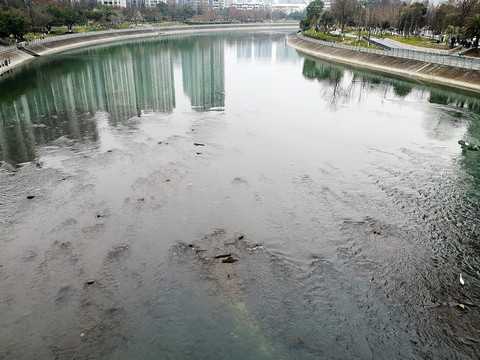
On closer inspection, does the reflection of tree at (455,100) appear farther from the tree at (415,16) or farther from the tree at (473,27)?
the tree at (415,16)

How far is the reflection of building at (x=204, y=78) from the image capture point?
33.0 m

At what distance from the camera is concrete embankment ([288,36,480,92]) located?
128 feet

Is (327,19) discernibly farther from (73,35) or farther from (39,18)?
(39,18)

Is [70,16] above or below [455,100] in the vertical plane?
above

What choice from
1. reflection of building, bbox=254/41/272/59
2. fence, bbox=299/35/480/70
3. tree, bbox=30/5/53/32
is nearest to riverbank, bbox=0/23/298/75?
tree, bbox=30/5/53/32

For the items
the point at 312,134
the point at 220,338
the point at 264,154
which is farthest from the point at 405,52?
the point at 220,338

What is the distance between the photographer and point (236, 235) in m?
13.5

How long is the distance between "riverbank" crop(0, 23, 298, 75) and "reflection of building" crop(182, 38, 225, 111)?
75.6 feet

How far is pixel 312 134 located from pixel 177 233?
13.9 m

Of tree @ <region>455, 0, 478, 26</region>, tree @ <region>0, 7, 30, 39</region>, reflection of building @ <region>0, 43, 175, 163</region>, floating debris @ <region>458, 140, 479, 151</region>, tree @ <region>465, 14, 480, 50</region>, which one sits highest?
tree @ <region>455, 0, 478, 26</region>

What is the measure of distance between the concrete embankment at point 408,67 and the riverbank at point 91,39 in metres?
48.6

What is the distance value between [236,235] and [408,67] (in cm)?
4334

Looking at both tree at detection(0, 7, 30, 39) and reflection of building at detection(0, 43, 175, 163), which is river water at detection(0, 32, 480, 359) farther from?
tree at detection(0, 7, 30, 39)

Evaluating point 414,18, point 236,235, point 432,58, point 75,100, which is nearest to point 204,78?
point 75,100
